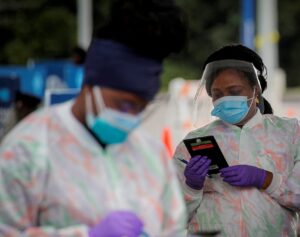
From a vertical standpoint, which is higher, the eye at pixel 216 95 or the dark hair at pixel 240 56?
the dark hair at pixel 240 56

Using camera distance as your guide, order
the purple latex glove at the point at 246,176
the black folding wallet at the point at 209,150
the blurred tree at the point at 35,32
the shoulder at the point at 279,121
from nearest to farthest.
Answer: the purple latex glove at the point at 246,176, the black folding wallet at the point at 209,150, the shoulder at the point at 279,121, the blurred tree at the point at 35,32

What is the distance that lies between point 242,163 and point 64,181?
155cm

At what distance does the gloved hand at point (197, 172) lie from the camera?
398 centimetres

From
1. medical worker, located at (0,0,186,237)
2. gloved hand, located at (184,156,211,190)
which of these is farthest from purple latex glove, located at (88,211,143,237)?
gloved hand, located at (184,156,211,190)

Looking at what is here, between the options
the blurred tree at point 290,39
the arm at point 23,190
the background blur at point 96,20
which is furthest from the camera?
the blurred tree at point 290,39

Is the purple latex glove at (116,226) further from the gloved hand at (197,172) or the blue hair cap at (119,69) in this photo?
the gloved hand at (197,172)

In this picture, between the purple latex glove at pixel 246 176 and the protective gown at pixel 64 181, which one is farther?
the purple latex glove at pixel 246 176

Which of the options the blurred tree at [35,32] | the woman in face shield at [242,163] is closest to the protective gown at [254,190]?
the woman in face shield at [242,163]

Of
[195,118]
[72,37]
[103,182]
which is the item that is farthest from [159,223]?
[72,37]

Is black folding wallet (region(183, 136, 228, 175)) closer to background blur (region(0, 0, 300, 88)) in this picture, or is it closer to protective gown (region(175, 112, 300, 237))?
protective gown (region(175, 112, 300, 237))

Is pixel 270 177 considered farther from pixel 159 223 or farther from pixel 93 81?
pixel 93 81

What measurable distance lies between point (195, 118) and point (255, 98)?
0.65m

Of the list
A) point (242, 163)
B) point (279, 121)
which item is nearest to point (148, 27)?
point (242, 163)

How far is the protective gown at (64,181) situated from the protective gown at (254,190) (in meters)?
1.18
